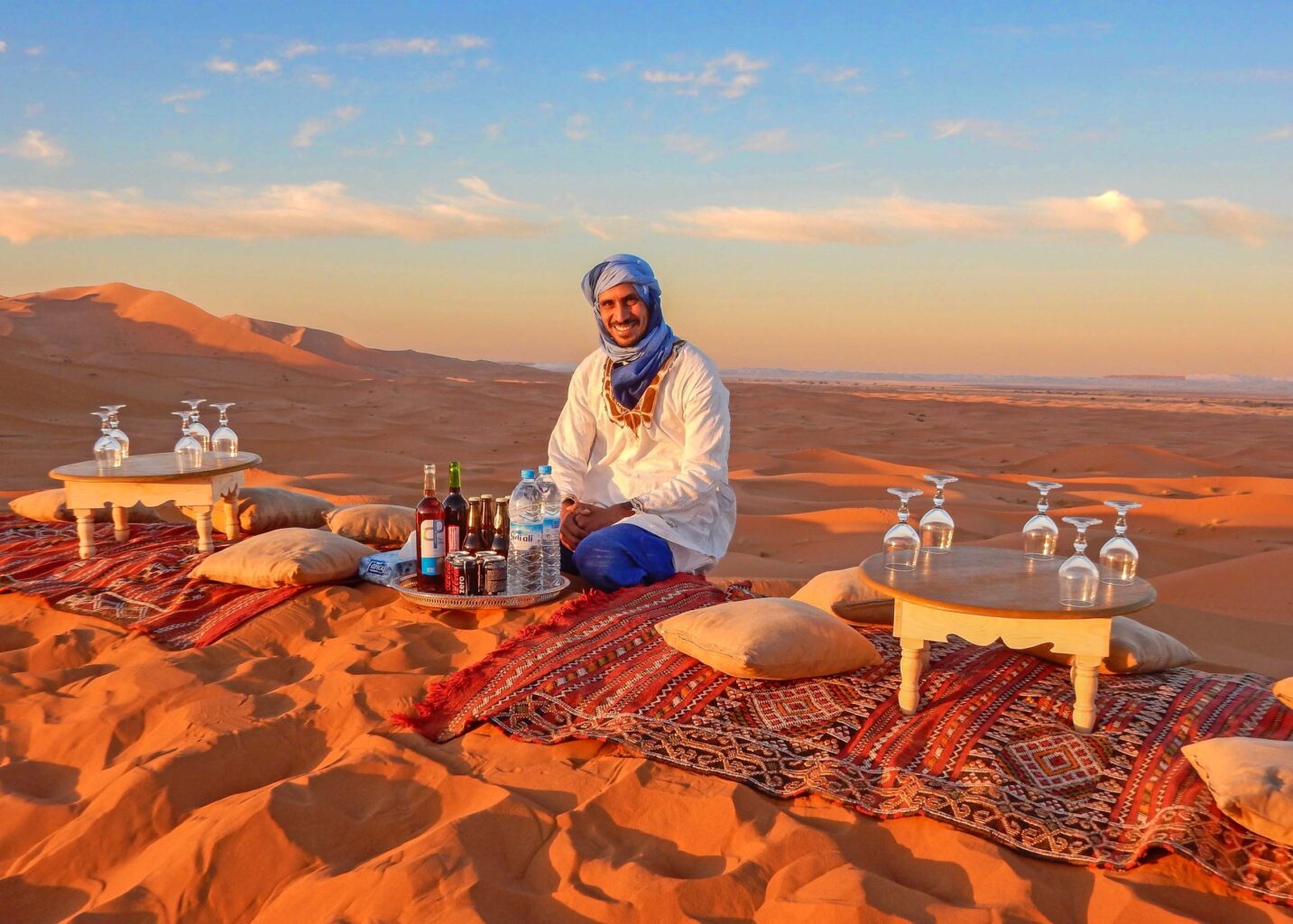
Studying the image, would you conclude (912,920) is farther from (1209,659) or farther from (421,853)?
(1209,659)

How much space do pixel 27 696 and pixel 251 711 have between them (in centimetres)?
105

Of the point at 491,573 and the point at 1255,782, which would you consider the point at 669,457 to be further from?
the point at 1255,782

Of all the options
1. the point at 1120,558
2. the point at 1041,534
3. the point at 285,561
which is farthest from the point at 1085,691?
the point at 285,561

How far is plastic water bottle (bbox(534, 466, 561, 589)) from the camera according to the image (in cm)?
499

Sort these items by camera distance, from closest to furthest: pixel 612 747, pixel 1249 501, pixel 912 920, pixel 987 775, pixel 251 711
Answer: pixel 912 920
pixel 987 775
pixel 612 747
pixel 251 711
pixel 1249 501

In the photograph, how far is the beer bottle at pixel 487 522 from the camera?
16.7 ft

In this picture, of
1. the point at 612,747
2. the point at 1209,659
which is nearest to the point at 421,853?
the point at 612,747

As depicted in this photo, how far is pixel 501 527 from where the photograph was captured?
203 inches

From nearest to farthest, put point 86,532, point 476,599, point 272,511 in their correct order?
point 476,599 < point 86,532 < point 272,511

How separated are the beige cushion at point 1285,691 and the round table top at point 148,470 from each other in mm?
5378

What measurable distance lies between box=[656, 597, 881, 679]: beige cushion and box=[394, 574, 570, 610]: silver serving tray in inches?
43.5

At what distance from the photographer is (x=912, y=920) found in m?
2.42

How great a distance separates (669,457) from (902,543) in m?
1.81

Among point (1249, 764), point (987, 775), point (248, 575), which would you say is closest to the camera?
point (1249, 764)
